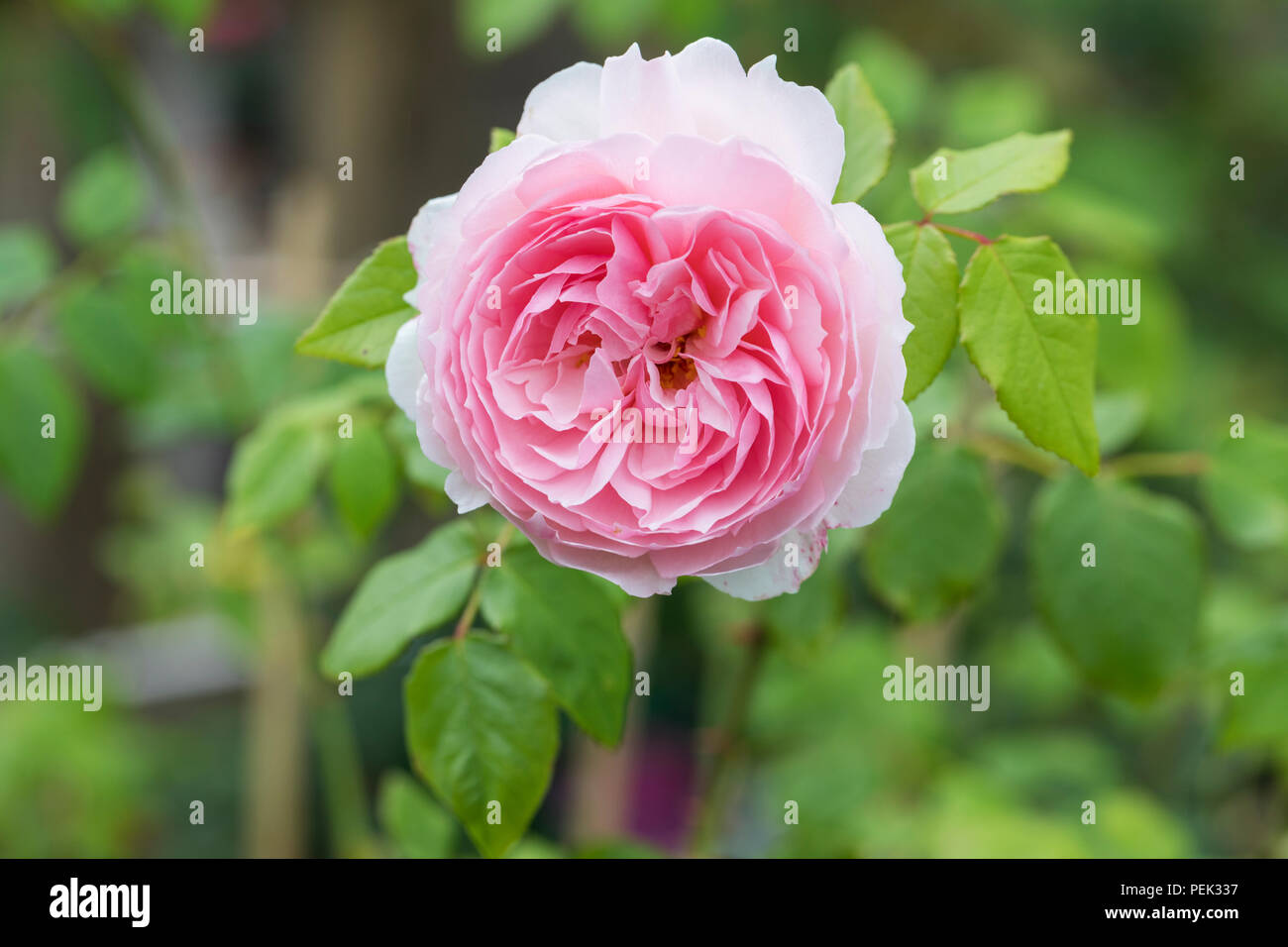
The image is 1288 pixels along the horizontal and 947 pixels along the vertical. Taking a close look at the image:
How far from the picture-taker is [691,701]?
1936 millimetres

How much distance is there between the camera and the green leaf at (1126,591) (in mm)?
598

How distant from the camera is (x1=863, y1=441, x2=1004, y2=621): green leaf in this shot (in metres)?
0.61

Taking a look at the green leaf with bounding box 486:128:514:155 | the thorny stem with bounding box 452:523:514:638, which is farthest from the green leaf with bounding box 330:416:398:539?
the green leaf with bounding box 486:128:514:155

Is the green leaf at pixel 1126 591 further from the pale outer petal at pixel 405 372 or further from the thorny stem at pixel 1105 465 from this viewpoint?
the pale outer petal at pixel 405 372

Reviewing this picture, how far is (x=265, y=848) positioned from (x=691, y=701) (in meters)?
0.92

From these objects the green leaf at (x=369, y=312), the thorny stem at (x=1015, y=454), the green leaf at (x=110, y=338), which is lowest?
the thorny stem at (x=1015, y=454)

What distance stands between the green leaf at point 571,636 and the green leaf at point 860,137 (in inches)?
8.8

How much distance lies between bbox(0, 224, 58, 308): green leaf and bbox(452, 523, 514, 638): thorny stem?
53 cm

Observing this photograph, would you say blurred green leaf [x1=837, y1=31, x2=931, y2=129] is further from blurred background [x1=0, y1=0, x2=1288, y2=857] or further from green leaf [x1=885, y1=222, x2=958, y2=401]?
green leaf [x1=885, y1=222, x2=958, y2=401]

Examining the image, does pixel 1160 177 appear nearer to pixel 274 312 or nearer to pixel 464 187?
pixel 274 312

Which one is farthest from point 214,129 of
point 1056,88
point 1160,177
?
point 1160,177

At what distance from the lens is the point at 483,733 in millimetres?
494

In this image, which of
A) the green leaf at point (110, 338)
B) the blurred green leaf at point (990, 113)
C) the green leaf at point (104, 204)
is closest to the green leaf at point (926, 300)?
the blurred green leaf at point (990, 113)

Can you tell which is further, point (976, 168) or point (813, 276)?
point (976, 168)
